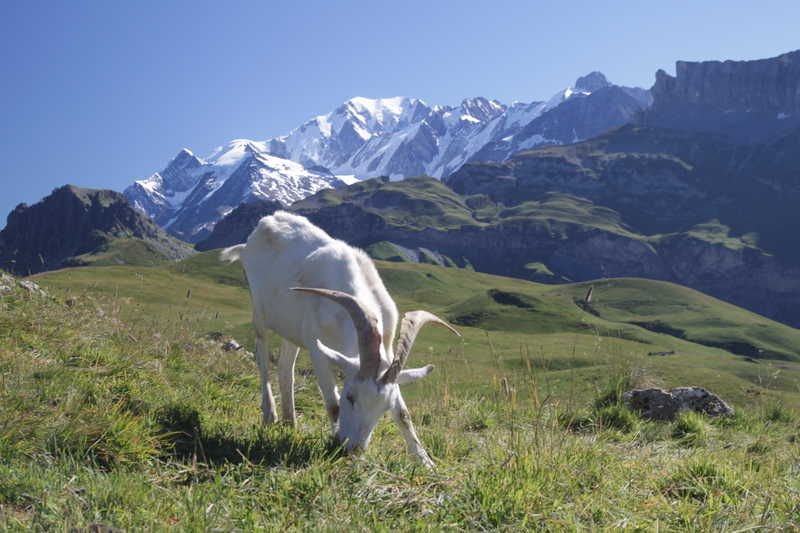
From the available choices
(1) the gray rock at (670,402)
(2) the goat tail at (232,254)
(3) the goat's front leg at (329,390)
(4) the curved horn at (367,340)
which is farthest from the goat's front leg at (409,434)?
(2) the goat tail at (232,254)

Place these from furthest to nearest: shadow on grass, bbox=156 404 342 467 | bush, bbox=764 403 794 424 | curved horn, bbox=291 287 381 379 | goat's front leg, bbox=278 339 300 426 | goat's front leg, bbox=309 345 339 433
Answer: bush, bbox=764 403 794 424
goat's front leg, bbox=278 339 300 426
goat's front leg, bbox=309 345 339 433
curved horn, bbox=291 287 381 379
shadow on grass, bbox=156 404 342 467

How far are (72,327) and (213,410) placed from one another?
348 cm

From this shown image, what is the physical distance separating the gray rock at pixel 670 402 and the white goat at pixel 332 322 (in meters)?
4.76

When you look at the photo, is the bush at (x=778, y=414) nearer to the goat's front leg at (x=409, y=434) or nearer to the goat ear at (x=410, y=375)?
the goat ear at (x=410, y=375)

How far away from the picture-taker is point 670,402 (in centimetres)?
1012

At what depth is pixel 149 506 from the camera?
168 inches

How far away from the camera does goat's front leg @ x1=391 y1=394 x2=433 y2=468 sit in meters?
6.01

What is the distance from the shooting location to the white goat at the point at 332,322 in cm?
625

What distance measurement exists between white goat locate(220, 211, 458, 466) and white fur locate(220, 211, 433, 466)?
0.5 inches

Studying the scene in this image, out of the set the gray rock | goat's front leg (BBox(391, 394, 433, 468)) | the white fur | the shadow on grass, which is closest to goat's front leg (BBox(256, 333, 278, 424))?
the white fur

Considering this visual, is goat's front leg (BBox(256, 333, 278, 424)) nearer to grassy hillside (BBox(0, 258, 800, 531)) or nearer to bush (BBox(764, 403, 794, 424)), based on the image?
grassy hillside (BBox(0, 258, 800, 531))

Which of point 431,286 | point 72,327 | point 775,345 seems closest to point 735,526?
point 72,327

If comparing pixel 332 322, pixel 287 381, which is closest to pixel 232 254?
pixel 287 381

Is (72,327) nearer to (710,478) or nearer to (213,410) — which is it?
(213,410)
